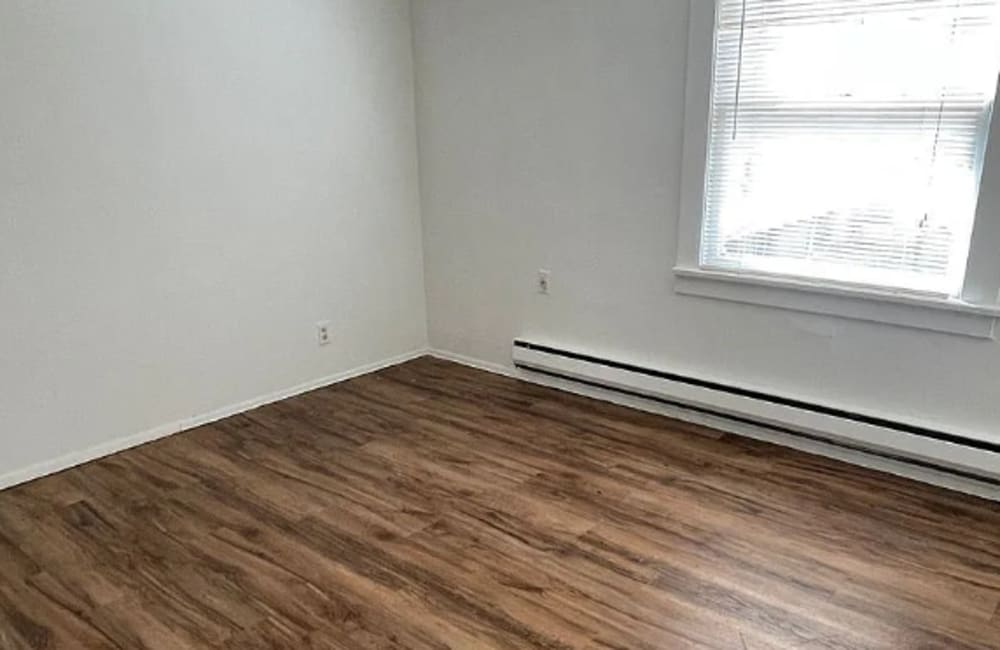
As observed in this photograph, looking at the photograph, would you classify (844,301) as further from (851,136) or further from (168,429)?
(168,429)

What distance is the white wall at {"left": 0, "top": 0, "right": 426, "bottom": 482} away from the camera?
2.85m

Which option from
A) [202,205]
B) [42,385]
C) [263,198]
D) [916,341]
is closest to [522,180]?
[263,198]

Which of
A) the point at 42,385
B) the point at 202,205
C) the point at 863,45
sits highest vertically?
the point at 863,45

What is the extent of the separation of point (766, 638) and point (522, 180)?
245 cm

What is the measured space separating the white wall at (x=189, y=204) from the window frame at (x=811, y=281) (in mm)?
1645

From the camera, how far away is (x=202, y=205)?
3334 millimetres

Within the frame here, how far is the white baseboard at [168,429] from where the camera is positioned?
117 inches

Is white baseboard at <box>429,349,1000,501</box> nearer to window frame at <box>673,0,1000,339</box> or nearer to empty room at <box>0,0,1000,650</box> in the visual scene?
empty room at <box>0,0,1000,650</box>

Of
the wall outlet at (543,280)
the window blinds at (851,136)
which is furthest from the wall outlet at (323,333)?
the window blinds at (851,136)

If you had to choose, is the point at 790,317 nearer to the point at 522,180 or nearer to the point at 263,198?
the point at 522,180

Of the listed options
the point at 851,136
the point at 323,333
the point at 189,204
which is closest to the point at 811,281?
the point at 851,136

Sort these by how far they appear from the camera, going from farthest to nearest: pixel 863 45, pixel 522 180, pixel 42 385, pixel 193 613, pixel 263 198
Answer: pixel 522 180, pixel 263 198, pixel 42 385, pixel 863 45, pixel 193 613

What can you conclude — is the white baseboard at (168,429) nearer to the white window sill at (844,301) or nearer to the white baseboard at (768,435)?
the white baseboard at (768,435)

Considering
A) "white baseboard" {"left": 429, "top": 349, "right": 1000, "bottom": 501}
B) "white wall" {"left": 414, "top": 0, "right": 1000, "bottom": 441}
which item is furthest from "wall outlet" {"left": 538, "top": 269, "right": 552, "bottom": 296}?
"white baseboard" {"left": 429, "top": 349, "right": 1000, "bottom": 501}
